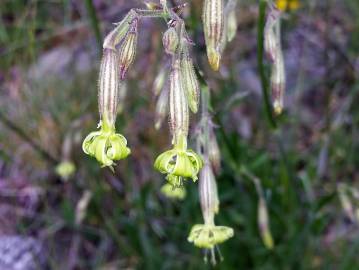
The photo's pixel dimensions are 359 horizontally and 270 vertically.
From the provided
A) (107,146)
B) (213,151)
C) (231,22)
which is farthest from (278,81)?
(107,146)

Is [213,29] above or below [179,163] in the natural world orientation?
above

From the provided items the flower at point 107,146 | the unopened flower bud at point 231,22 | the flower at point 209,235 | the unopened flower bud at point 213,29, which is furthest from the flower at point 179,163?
the unopened flower bud at point 231,22

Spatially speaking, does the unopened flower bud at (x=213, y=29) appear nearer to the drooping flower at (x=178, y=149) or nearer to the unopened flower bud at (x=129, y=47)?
the drooping flower at (x=178, y=149)

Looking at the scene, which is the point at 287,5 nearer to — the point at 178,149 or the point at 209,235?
the point at 209,235

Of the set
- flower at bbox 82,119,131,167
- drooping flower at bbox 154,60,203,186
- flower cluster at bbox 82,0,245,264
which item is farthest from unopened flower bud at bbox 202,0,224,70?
flower at bbox 82,119,131,167

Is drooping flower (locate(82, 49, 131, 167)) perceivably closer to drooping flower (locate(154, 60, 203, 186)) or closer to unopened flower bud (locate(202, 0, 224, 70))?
drooping flower (locate(154, 60, 203, 186))
